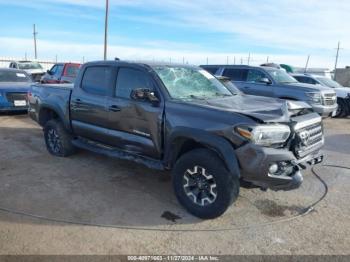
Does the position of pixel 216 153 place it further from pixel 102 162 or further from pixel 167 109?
pixel 102 162

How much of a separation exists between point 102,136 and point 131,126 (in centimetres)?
80

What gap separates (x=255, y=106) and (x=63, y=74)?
11090mm

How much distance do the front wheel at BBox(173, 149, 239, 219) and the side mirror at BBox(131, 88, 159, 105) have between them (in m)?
0.86

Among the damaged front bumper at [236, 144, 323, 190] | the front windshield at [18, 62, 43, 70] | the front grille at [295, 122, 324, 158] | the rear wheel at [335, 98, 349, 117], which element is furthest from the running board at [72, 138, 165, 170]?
the front windshield at [18, 62, 43, 70]

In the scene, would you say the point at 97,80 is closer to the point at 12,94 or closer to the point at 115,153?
the point at 115,153

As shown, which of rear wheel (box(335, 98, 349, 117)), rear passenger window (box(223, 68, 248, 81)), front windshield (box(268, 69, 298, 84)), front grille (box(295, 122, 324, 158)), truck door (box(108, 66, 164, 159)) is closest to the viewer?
front grille (box(295, 122, 324, 158))

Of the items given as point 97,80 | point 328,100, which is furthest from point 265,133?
point 328,100

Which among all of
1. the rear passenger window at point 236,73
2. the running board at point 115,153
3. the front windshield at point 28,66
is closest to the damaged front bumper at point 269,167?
the running board at point 115,153

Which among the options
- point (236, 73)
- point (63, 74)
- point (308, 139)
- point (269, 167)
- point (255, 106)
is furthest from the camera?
point (63, 74)

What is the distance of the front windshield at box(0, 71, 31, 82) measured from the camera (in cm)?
1173

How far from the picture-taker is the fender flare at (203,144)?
3773 millimetres

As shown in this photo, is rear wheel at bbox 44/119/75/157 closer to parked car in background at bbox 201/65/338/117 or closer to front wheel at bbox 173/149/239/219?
front wheel at bbox 173/149/239/219

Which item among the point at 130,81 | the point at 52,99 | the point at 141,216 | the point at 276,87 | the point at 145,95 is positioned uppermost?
A: the point at 130,81

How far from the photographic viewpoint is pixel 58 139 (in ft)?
21.3
